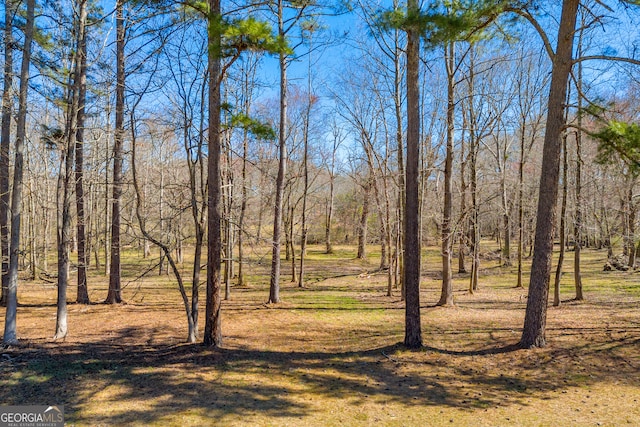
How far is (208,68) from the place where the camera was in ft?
21.7

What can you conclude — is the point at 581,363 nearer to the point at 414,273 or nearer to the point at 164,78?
the point at 414,273

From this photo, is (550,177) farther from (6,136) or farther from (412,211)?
(6,136)

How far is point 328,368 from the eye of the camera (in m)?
5.77

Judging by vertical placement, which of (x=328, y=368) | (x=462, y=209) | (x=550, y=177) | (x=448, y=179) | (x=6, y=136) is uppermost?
(x=6, y=136)

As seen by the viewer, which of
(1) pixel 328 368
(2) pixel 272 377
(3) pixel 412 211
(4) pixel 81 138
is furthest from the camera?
(4) pixel 81 138

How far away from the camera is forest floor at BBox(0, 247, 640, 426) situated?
14.0ft

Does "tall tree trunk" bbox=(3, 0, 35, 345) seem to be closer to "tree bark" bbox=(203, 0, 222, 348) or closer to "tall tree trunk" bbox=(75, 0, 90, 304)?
"tall tree trunk" bbox=(75, 0, 90, 304)

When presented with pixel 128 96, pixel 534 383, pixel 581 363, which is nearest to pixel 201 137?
pixel 128 96

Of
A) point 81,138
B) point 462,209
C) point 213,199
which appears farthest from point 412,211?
point 462,209

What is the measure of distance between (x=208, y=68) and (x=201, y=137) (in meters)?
1.22

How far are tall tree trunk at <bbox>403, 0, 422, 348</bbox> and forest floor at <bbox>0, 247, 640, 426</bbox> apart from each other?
51cm

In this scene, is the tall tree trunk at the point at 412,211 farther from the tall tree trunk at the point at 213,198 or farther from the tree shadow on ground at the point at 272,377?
the tall tree trunk at the point at 213,198

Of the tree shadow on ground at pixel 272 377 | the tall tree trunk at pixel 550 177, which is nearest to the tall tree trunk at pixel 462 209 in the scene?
the tall tree trunk at pixel 550 177

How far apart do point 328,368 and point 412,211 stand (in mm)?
2935
